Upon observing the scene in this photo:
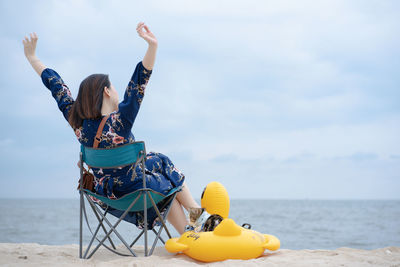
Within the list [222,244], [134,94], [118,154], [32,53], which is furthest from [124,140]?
[32,53]

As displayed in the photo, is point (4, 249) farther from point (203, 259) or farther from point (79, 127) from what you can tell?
point (203, 259)

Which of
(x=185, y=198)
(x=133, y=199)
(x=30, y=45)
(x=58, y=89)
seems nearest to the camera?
(x=133, y=199)

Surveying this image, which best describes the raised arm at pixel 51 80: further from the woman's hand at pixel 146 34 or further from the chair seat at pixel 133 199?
the woman's hand at pixel 146 34

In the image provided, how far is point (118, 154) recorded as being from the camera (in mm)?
2889

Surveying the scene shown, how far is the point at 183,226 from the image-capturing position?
3.29 metres

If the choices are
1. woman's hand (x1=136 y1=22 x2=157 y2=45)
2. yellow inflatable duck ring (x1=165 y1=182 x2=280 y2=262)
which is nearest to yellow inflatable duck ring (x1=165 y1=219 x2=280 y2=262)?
yellow inflatable duck ring (x1=165 y1=182 x2=280 y2=262)

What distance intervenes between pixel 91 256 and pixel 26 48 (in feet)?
6.10

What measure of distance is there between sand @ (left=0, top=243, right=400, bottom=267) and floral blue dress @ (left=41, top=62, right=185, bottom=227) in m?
0.50

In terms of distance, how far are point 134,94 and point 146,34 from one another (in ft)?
1.46

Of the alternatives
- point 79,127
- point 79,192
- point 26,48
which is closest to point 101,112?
point 79,127

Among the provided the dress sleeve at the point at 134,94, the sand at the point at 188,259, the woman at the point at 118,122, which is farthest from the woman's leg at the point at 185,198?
the dress sleeve at the point at 134,94

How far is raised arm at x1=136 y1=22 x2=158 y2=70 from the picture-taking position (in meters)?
2.84

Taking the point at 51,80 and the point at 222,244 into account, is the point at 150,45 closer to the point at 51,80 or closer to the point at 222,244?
the point at 51,80

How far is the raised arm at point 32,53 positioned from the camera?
136 inches
